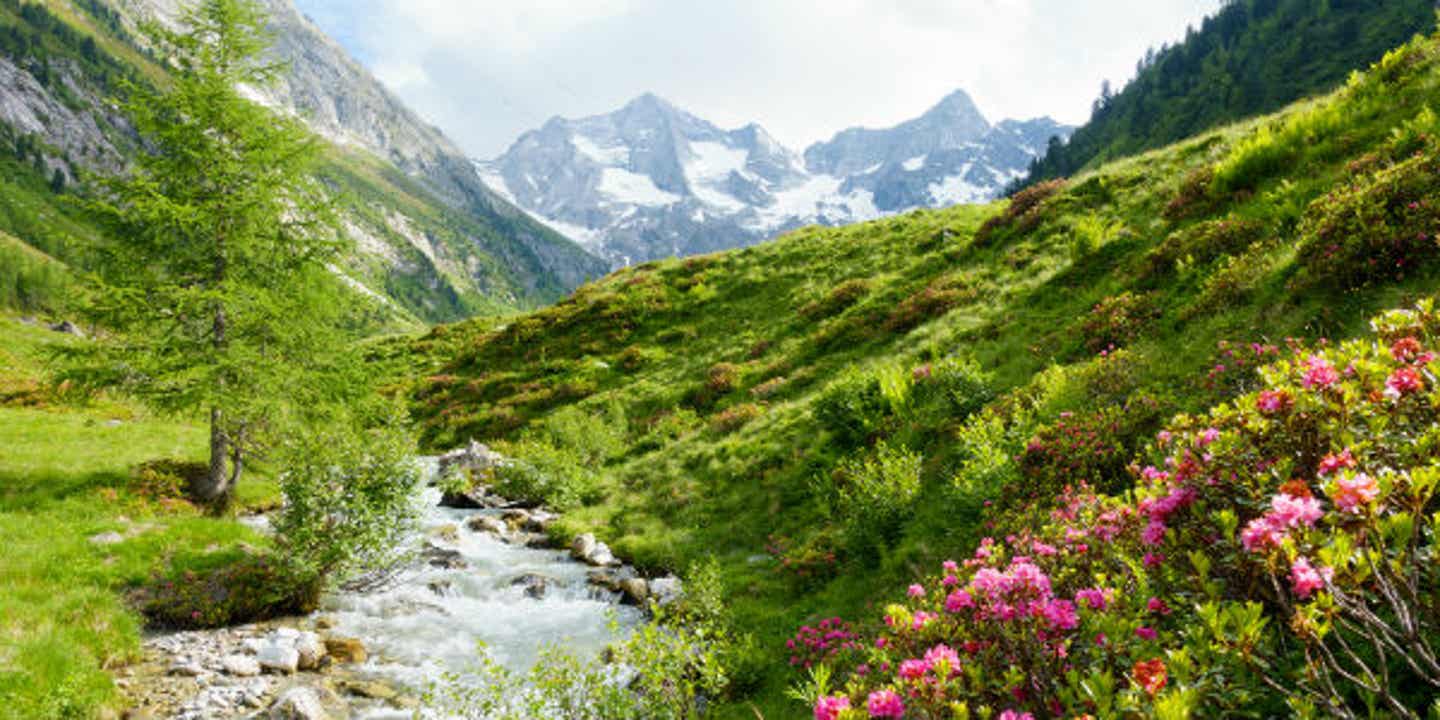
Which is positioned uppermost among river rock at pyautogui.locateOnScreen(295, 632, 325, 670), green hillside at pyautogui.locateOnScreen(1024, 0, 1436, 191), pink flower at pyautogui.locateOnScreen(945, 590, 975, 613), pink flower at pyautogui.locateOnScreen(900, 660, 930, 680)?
green hillside at pyautogui.locateOnScreen(1024, 0, 1436, 191)

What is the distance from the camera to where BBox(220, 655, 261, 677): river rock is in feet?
32.3

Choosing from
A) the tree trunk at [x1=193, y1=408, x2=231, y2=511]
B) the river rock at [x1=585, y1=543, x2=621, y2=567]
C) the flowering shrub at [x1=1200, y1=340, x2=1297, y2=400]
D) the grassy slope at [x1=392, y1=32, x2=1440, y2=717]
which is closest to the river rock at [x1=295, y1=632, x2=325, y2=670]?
the river rock at [x1=585, y1=543, x2=621, y2=567]

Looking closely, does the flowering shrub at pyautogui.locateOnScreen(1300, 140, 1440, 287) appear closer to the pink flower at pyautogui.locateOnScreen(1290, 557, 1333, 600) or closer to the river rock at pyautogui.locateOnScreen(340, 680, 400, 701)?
the pink flower at pyautogui.locateOnScreen(1290, 557, 1333, 600)

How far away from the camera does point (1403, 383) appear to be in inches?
143

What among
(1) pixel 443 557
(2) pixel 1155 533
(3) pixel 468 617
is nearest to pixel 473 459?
(1) pixel 443 557

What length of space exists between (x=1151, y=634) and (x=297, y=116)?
21473mm

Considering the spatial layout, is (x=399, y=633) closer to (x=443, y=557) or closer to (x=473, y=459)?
(x=443, y=557)

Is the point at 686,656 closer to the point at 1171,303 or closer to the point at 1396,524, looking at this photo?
the point at 1396,524

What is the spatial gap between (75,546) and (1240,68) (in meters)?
199

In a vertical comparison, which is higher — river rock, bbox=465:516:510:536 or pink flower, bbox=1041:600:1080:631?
pink flower, bbox=1041:600:1080:631

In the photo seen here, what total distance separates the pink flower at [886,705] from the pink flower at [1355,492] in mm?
2388

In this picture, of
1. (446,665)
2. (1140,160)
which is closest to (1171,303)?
(446,665)

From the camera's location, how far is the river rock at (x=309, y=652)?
10.3 m

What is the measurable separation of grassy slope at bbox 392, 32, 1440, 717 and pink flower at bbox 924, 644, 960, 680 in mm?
4990
